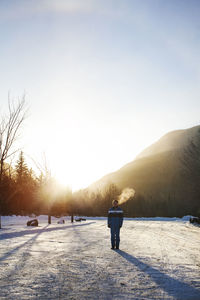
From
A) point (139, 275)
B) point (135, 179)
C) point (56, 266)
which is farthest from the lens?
point (135, 179)

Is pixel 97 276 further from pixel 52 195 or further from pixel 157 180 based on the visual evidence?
pixel 157 180

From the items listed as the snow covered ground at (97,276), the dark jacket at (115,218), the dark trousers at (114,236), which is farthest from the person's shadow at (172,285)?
the dark jacket at (115,218)

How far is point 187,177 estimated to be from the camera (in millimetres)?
24422

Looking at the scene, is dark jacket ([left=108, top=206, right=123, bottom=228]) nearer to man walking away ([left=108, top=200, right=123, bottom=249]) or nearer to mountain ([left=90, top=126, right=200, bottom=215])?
man walking away ([left=108, top=200, right=123, bottom=249])

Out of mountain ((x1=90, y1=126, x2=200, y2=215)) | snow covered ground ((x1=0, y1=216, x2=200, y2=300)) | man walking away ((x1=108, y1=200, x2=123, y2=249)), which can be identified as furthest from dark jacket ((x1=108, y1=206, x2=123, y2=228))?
mountain ((x1=90, y1=126, x2=200, y2=215))

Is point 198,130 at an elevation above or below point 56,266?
above

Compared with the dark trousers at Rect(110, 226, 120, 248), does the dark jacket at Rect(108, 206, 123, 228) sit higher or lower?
higher

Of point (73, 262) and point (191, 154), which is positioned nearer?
point (73, 262)

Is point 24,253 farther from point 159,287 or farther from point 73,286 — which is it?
point 159,287

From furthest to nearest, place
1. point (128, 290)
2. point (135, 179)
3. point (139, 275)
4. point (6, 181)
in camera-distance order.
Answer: point (135, 179), point (6, 181), point (139, 275), point (128, 290)

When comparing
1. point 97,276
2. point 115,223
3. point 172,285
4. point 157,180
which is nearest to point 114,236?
point 115,223

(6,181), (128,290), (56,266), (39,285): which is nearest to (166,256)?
(56,266)

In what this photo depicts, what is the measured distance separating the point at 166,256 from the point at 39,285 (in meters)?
4.80

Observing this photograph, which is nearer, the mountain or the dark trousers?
the dark trousers
